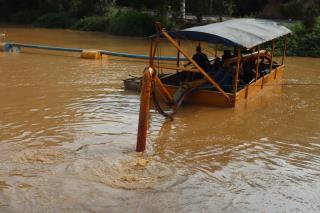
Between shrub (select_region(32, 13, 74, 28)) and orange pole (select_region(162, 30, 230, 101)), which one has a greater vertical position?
shrub (select_region(32, 13, 74, 28))

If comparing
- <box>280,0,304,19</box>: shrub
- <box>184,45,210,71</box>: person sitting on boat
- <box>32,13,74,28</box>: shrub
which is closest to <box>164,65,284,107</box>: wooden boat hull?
<box>184,45,210,71</box>: person sitting on boat

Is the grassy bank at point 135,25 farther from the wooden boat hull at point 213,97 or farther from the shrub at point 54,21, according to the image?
the wooden boat hull at point 213,97

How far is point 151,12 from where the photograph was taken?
1421 inches

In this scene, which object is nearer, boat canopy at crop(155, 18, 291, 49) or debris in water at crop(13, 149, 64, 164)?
debris in water at crop(13, 149, 64, 164)

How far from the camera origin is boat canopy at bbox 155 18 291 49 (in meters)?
12.1

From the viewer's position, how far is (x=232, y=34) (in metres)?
12.7

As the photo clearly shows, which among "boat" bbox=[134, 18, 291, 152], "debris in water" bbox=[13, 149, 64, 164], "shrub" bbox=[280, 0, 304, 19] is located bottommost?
"debris in water" bbox=[13, 149, 64, 164]

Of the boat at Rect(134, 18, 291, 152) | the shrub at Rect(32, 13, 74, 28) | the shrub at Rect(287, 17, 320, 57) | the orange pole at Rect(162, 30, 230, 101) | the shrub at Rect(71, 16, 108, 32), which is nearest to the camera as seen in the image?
the orange pole at Rect(162, 30, 230, 101)

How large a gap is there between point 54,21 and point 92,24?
4.51 m

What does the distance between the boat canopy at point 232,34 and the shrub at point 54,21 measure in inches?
1011

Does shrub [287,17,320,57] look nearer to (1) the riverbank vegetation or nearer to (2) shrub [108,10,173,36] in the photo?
(1) the riverbank vegetation

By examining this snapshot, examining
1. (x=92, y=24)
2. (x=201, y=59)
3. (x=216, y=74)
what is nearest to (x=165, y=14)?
(x=92, y=24)

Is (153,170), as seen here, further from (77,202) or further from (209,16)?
(209,16)

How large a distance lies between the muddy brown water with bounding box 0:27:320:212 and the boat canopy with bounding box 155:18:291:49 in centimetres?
174
